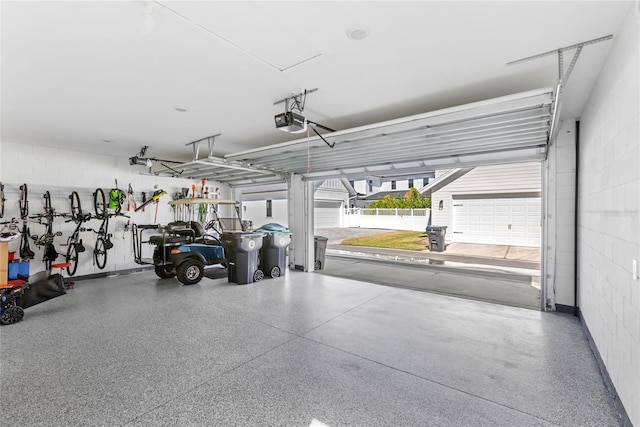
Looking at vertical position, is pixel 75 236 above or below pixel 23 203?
below

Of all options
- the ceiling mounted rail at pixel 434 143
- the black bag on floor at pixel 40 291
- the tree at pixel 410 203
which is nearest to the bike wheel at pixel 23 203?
the black bag on floor at pixel 40 291

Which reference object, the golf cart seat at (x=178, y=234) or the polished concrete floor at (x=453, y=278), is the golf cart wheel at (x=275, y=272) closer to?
the polished concrete floor at (x=453, y=278)

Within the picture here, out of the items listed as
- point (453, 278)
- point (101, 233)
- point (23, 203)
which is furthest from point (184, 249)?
point (453, 278)

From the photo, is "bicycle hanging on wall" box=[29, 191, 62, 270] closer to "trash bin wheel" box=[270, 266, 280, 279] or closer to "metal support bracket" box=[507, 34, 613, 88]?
"trash bin wheel" box=[270, 266, 280, 279]

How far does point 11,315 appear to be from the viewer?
3.67 metres

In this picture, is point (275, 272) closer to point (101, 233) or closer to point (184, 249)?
point (184, 249)

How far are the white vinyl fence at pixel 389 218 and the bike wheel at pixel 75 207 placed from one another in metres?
13.3

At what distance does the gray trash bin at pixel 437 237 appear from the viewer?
10.5 metres

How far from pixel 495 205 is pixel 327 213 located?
26.7ft

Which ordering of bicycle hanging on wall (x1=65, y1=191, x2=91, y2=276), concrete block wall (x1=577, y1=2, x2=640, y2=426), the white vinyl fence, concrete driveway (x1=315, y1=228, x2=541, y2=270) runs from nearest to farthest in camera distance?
concrete block wall (x1=577, y1=2, x2=640, y2=426)
bicycle hanging on wall (x1=65, y1=191, x2=91, y2=276)
concrete driveway (x1=315, y1=228, x2=541, y2=270)
the white vinyl fence

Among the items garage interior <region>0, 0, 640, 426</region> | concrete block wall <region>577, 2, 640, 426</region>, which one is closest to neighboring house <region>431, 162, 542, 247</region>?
garage interior <region>0, 0, 640, 426</region>

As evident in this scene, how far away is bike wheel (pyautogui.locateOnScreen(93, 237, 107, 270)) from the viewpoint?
635 centimetres

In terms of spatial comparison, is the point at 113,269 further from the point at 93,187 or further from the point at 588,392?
the point at 588,392

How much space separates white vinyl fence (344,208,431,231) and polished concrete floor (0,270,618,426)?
36.8 ft
